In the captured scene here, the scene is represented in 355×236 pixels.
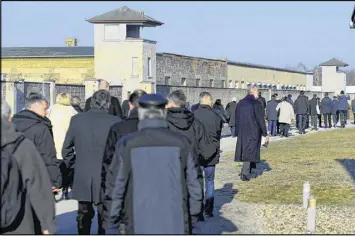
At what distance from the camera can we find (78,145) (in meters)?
8.77

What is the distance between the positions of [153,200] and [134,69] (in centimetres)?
2649

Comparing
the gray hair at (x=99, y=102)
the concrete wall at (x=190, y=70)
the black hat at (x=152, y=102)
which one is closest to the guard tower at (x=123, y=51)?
the concrete wall at (x=190, y=70)

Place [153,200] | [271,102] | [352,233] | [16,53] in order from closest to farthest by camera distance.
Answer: [153,200] < [352,233] < [271,102] < [16,53]

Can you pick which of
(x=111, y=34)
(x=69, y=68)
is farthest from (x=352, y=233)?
(x=69, y=68)

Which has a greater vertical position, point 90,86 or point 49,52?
point 49,52

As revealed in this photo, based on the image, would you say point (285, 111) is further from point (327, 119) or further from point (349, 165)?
point (327, 119)

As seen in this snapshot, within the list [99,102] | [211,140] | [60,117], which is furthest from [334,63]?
[99,102]

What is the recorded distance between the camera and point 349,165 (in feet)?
69.2

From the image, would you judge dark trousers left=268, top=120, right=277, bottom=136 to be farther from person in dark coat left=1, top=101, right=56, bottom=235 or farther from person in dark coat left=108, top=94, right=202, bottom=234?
person in dark coat left=1, top=101, right=56, bottom=235

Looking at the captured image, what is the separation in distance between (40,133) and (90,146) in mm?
566

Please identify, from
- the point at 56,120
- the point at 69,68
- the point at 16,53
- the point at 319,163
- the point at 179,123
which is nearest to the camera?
the point at 179,123

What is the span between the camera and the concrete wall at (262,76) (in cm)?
6228

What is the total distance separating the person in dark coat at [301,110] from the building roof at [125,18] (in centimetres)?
697

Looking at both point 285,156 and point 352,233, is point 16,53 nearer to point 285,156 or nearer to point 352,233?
point 285,156
